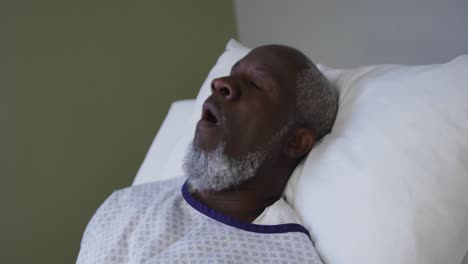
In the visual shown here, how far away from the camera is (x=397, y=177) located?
2.35 ft

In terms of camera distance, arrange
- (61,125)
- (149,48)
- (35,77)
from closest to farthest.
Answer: (35,77) → (61,125) → (149,48)

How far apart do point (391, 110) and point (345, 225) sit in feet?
0.78

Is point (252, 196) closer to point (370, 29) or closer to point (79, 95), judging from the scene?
point (370, 29)

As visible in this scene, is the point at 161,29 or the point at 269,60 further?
the point at 161,29

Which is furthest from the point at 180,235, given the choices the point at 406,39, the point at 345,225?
the point at 406,39

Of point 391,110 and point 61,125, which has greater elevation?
point 391,110

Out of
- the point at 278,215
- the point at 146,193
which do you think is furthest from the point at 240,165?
the point at 146,193

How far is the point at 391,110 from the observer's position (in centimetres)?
79

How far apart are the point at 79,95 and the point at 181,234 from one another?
3.32 feet

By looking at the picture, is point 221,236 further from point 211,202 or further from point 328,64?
point 328,64

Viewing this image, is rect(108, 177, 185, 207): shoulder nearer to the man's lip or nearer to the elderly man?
the elderly man

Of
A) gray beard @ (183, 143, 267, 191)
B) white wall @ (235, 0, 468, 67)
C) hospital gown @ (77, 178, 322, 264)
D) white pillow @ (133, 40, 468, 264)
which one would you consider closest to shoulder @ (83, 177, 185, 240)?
hospital gown @ (77, 178, 322, 264)

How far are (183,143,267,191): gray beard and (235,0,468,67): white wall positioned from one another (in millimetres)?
523

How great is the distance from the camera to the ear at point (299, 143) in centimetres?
94
